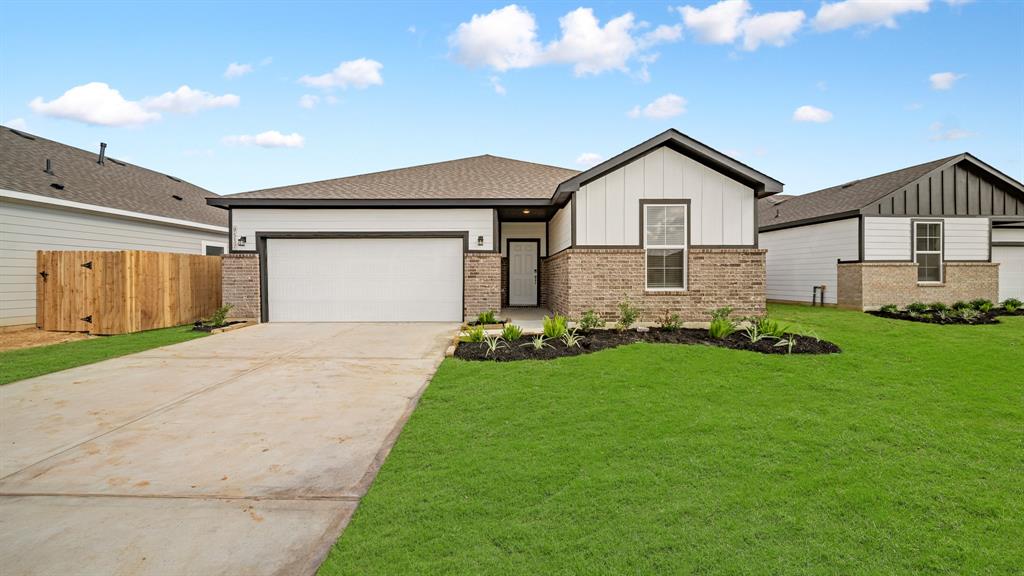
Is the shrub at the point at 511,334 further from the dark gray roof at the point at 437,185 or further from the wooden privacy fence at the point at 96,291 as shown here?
the wooden privacy fence at the point at 96,291

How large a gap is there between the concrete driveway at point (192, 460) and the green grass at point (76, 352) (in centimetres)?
Result: 56

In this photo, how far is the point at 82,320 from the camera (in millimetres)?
10250

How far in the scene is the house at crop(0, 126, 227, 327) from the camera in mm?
10758

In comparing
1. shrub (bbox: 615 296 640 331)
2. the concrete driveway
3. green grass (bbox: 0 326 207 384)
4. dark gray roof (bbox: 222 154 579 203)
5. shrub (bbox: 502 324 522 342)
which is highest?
dark gray roof (bbox: 222 154 579 203)

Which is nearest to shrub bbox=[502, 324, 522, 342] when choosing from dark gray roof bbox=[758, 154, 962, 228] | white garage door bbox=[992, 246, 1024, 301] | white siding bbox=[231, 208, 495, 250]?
white siding bbox=[231, 208, 495, 250]

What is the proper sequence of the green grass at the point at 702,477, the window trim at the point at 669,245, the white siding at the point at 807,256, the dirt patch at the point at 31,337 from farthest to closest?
the white siding at the point at 807,256 < the window trim at the point at 669,245 < the dirt patch at the point at 31,337 < the green grass at the point at 702,477

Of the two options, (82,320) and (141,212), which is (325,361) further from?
(141,212)

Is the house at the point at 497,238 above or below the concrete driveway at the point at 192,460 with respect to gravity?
above

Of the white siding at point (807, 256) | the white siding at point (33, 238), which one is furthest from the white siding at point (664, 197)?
the white siding at point (33, 238)

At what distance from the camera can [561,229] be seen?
1201cm

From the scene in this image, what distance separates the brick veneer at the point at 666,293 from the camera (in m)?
10.2

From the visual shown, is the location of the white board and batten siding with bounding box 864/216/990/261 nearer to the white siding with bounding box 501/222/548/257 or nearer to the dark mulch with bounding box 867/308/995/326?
the dark mulch with bounding box 867/308/995/326

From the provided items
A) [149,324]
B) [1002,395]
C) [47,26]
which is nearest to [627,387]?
[1002,395]

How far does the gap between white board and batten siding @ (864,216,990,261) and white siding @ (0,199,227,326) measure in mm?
21912
